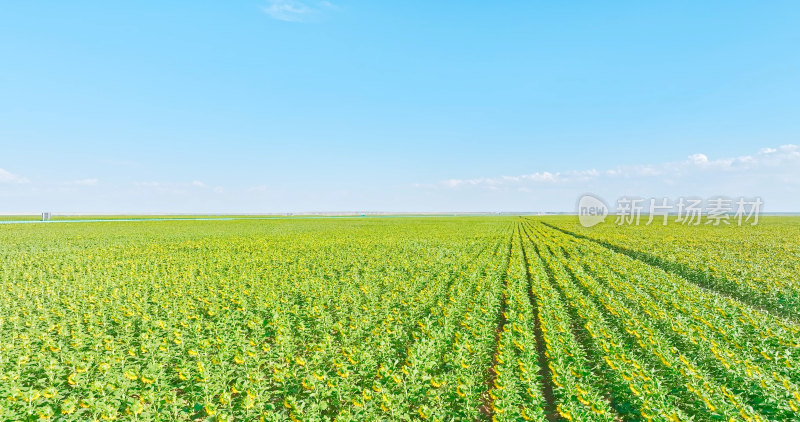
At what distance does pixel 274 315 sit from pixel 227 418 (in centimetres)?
476

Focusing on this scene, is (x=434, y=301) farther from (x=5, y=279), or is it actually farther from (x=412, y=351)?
(x=5, y=279)

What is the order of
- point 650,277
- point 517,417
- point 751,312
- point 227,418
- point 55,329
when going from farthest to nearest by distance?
point 650,277 → point 751,312 → point 55,329 → point 517,417 → point 227,418

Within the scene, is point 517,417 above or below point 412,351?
below

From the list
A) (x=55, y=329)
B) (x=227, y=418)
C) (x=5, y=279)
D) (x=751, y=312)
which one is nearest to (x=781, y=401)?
(x=751, y=312)

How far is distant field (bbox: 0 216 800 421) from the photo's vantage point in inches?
226

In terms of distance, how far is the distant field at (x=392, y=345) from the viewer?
5.74 meters

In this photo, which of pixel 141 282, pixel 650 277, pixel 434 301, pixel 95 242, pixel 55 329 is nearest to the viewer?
pixel 55 329

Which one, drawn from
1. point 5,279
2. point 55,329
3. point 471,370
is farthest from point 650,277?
point 5,279

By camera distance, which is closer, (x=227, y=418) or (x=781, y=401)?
(x=227, y=418)

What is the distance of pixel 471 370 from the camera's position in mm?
7082

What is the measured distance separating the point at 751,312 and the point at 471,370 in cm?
1091

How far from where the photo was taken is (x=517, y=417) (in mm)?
5508

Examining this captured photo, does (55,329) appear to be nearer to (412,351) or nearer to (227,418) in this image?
(227,418)

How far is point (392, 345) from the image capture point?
28.2 feet
